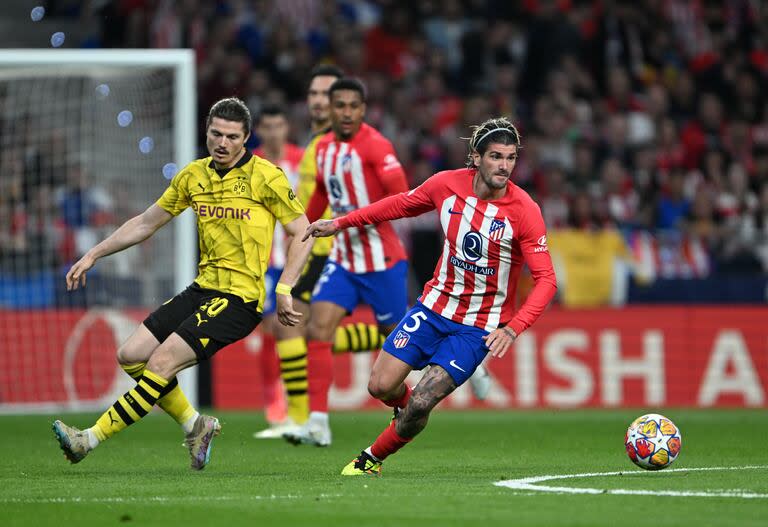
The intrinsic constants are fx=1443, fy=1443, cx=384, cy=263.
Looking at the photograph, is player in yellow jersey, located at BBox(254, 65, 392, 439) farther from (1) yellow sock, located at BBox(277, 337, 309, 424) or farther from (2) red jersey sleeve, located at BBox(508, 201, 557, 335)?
(2) red jersey sleeve, located at BBox(508, 201, 557, 335)

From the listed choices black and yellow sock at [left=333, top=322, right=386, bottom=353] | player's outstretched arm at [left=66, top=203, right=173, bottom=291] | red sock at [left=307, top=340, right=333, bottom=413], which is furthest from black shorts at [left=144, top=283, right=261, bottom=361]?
black and yellow sock at [left=333, top=322, right=386, bottom=353]

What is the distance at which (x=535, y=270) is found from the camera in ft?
27.1

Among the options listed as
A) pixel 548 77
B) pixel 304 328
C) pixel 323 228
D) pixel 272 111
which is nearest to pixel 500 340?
pixel 323 228

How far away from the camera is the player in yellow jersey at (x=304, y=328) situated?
37.6ft

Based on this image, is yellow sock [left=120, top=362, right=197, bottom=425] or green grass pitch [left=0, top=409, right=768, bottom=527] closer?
green grass pitch [left=0, top=409, right=768, bottom=527]

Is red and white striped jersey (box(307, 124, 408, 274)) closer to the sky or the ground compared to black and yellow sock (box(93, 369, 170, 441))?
closer to the sky

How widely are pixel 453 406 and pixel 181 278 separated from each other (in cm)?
380

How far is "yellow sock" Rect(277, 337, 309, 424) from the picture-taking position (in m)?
11.6

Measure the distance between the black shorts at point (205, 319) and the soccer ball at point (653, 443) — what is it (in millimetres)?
2444

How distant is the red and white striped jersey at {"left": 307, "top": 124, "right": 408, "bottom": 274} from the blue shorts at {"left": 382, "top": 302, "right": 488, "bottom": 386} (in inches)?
90.9

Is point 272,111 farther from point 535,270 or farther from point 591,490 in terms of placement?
point 591,490

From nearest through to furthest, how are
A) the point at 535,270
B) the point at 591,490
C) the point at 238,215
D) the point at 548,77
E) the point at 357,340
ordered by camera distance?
the point at 591,490 < the point at 535,270 < the point at 238,215 < the point at 357,340 < the point at 548,77

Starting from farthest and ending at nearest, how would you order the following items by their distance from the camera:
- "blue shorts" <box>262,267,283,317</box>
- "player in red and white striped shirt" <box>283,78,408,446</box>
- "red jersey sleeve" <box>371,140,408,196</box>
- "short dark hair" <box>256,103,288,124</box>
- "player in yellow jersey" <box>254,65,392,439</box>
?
"blue shorts" <box>262,267,283,317</box> < "short dark hair" <box>256,103,288,124</box> < "player in yellow jersey" <box>254,65,392,439</box> < "player in red and white striped shirt" <box>283,78,408,446</box> < "red jersey sleeve" <box>371,140,408,196</box>

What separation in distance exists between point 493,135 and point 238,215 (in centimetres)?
170
